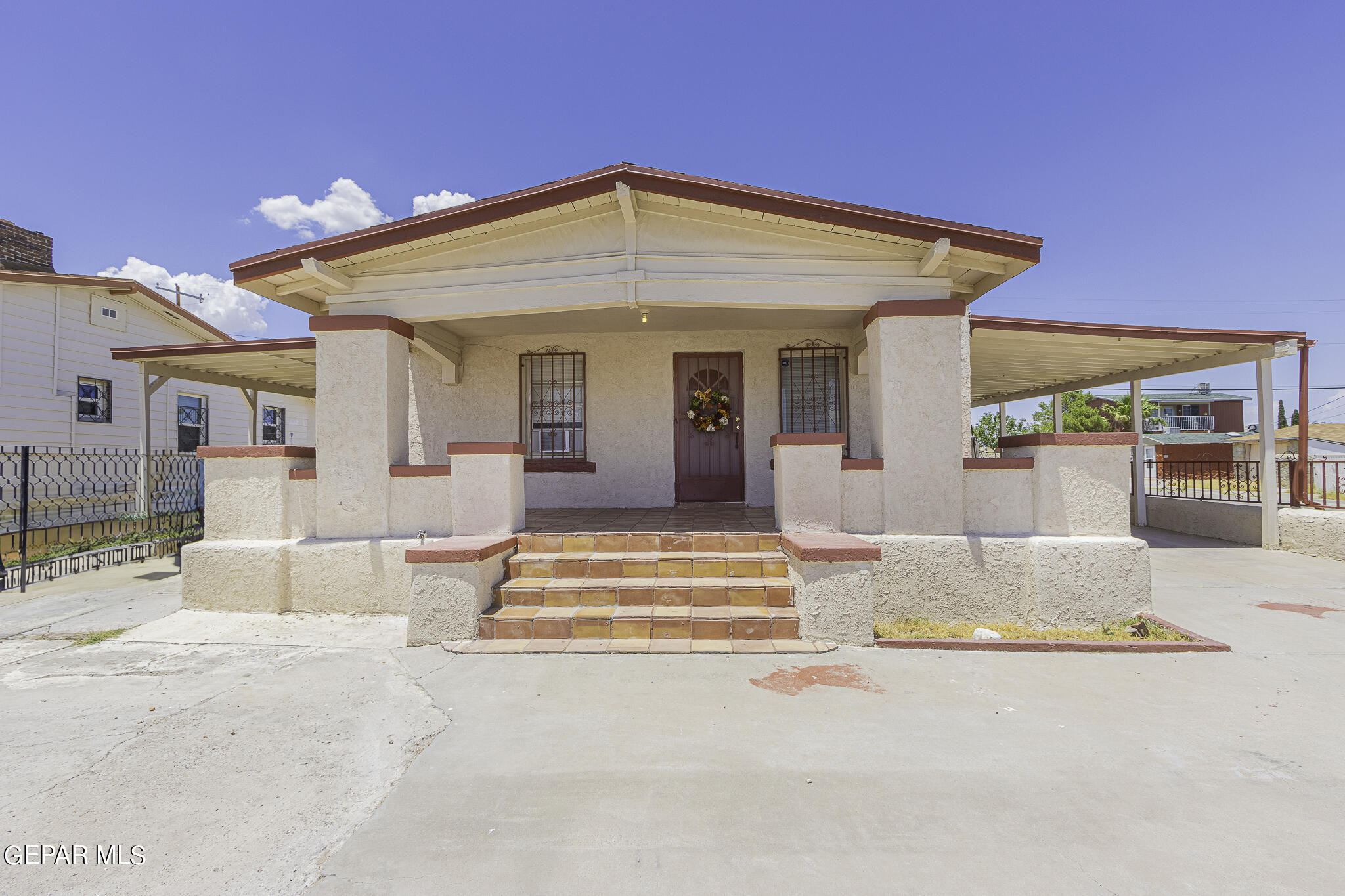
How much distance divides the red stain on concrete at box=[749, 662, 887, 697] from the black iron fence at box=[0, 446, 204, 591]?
8.26 meters

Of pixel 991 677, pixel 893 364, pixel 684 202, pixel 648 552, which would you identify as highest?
pixel 684 202

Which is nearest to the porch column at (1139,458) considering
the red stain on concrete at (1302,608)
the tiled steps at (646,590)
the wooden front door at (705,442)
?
the red stain on concrete at (1302,608)

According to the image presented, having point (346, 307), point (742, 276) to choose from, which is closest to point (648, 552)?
point (742, 276)

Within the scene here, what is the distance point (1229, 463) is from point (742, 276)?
9.50 meters

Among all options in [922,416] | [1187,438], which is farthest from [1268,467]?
[1187,438]

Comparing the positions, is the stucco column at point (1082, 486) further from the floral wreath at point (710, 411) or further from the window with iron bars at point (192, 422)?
the window with iron bars at point (192, 422)

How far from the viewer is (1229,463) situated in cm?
948

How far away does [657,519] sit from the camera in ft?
21.8

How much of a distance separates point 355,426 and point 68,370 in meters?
9.66

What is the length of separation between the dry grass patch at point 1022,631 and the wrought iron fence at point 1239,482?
6073mm

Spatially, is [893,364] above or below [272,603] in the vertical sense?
above

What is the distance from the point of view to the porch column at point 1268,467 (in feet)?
27.3

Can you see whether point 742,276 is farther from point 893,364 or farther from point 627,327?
point 627,327

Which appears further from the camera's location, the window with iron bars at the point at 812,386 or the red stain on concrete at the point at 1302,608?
the window with iron bars at the point at 812,386
